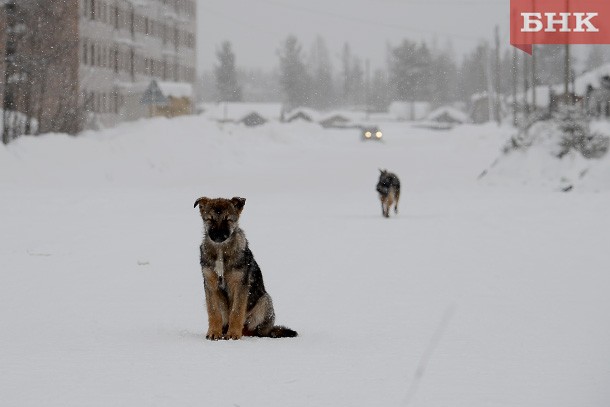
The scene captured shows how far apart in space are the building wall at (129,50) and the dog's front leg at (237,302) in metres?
48.6

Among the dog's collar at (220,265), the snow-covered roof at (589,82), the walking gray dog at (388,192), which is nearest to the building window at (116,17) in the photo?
the snow-covered roof at (589,82)

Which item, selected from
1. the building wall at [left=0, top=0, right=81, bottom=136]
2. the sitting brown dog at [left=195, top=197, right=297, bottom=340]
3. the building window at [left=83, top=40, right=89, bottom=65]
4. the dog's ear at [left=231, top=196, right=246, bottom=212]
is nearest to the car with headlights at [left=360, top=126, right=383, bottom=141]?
the building window at [left=83, top=40, right=89, bottom=65]

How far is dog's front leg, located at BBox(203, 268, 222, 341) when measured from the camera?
310 inches

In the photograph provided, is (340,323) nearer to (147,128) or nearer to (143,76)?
(147,128)

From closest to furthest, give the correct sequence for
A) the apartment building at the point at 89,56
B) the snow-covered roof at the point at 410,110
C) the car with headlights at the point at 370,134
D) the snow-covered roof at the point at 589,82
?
1. the apartment building at the point at 89,56
2. the snow-covered roof at the point at 589,82
3. the car with headlights at the point at 370,134
4. the snow-covered roof at the point at 410,110

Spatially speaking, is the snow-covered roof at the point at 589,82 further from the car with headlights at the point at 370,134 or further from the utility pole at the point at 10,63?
the car with headlights at the point at 370,134

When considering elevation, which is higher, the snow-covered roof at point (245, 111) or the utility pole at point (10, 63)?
the snow-covered roof at point (245, 111)

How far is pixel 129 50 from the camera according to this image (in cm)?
8025

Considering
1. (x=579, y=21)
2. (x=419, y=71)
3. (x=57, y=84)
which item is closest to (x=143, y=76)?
(x=579, y=21)

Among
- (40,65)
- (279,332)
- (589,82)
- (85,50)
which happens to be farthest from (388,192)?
(85,50)

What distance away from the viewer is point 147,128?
1825 inches

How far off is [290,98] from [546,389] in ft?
619

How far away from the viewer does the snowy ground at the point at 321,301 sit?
6684 mm

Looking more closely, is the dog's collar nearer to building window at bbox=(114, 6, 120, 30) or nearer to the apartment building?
the apartment building
